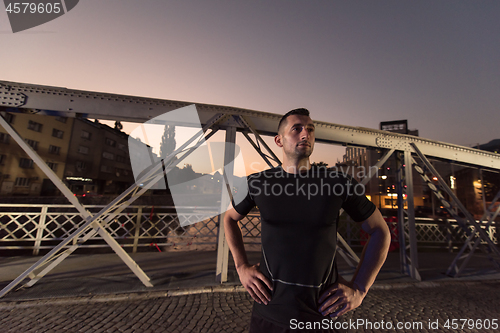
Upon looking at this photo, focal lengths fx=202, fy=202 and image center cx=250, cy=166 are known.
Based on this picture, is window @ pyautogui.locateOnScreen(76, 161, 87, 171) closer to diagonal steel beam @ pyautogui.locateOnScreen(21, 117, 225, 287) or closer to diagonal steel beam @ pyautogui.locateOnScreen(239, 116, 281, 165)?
diagonal steel beam @ pyautogui.locateOnScreen(21, 117, 225, 287)

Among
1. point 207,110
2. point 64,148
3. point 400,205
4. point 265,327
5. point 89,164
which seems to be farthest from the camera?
point 89,164

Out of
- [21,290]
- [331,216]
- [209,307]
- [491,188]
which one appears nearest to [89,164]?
[21,290]

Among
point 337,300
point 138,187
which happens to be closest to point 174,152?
point 138,187

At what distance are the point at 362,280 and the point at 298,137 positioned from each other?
41.5 inches

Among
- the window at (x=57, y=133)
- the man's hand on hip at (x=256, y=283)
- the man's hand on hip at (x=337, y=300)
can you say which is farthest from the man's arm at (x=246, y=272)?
the window at (x=57, y=133)

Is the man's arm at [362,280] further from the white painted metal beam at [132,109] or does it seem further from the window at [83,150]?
the window at [83,150]

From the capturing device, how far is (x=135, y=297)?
4.12 m

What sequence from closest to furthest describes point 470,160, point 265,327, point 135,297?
point 265,327
point 135,297
point 470,160

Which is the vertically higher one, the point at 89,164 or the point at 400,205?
the point at 89,164

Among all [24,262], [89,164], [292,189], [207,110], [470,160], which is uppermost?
[89,164]

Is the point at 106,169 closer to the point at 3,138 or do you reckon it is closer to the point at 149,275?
the point at 3,138

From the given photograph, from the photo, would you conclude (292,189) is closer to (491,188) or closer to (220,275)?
(220,275)

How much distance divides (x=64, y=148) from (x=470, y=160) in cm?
5253

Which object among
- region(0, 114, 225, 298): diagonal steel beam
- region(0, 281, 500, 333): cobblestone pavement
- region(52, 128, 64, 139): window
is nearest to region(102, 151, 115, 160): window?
region(52, 128, 64, 139): window
